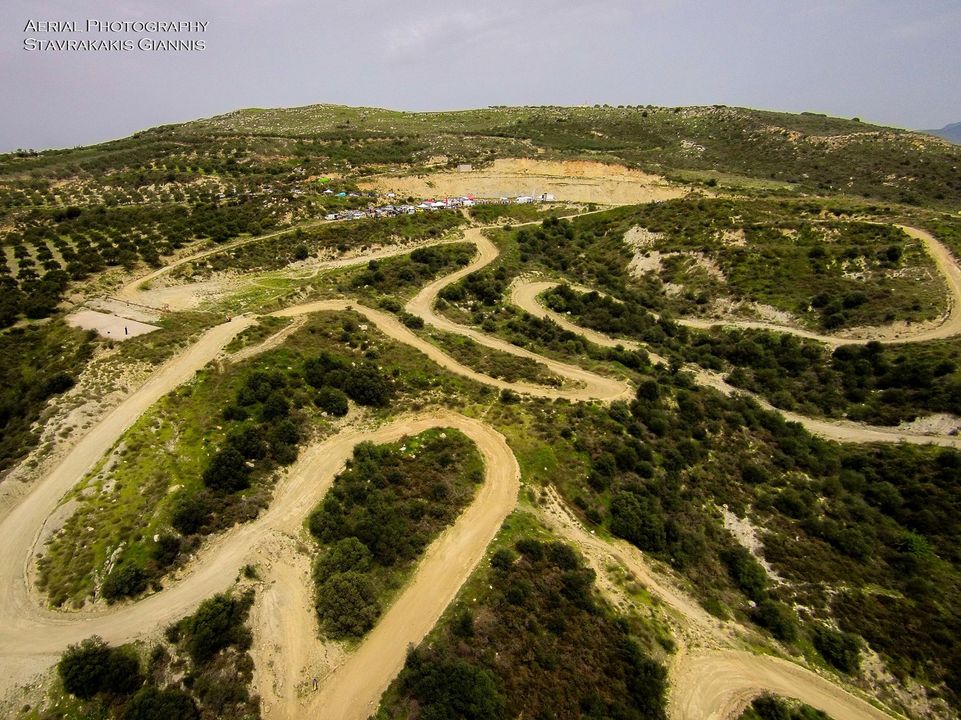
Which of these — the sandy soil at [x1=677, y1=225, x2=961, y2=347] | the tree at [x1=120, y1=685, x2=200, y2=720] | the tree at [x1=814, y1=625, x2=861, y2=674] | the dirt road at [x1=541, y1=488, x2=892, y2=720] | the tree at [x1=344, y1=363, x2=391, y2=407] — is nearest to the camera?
the tree at [x1=120, y1=685, x2=200, y2=720]

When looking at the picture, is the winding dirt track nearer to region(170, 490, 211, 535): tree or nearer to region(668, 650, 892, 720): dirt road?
region(668, 650, 892, 720): dirt road

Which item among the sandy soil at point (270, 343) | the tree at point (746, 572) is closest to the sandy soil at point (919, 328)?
the tree at point (746, 572)

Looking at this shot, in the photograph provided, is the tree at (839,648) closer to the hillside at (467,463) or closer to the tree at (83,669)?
the hillside at (467,463)

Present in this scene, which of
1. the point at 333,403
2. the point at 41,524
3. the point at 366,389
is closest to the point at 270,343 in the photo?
the point at 333,403

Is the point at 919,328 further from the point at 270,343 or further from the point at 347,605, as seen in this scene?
the point at 270,343

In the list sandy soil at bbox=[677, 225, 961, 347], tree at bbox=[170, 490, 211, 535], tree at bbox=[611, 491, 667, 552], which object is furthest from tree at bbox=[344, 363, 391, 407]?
sandy soil at bbox=[677, 225, 961, 347]

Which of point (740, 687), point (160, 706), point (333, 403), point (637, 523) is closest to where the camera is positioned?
point (160, 706)
